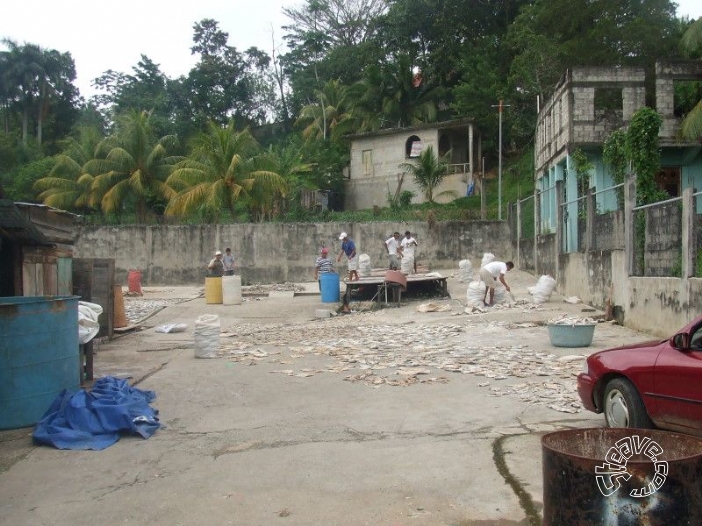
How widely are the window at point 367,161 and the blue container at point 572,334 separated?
34380 millimetres

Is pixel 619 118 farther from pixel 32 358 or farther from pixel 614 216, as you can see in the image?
pixel 32 358

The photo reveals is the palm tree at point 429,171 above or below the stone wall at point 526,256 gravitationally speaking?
above

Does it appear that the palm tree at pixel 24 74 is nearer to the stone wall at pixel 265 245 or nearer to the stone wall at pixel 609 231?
the stone wall at pixel 265 245

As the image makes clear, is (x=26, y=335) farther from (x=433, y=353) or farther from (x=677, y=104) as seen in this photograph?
(x=677, y=104)

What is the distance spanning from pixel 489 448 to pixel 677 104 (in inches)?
975

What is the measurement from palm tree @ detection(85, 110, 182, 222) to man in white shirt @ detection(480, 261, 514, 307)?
25.0 meters

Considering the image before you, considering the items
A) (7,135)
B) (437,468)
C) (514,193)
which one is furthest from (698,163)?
(7,135)

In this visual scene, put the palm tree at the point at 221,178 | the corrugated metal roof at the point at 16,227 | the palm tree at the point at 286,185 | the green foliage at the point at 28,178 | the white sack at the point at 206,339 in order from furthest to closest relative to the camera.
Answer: the green foliage at the point at 28,178
the palm tree at the point at 286,185
the palm tree at the point at 221,178
the white sack at the point at 206,339
the corrugated metal roof at the point at 16,227

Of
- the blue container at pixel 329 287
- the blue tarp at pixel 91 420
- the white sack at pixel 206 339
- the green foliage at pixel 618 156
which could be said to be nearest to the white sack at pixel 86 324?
the blue tarp at pixel 91 420

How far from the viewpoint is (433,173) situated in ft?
128

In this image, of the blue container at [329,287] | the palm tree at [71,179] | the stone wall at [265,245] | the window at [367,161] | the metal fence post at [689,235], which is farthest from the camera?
the window at [367,161]

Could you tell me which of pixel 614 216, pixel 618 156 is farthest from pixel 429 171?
pixel 614 216

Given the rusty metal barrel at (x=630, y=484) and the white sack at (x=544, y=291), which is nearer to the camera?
the rusty metal barrel at (x=630, y=484)

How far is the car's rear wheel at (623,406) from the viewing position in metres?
5.56
